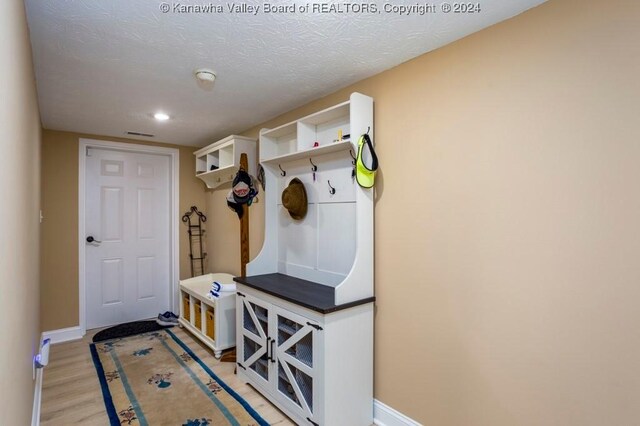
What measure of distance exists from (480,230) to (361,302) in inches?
32.6

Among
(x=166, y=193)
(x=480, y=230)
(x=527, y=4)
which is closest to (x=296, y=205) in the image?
(x=480, y=230)

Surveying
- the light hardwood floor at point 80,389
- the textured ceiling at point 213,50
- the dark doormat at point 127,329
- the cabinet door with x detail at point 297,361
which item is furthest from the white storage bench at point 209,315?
the textured ceiling at point 213,50

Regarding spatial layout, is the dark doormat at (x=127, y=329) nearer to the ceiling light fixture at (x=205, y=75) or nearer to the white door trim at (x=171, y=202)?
the white door trim at (x=171, y=202)

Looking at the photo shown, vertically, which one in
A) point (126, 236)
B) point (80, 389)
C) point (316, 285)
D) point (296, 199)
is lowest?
point (80, 389)

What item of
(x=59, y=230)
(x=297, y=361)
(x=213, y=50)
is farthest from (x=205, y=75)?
(x=59, y=230)

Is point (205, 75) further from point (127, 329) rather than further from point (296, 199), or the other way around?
point (127, 329)

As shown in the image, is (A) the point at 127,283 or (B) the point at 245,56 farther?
(A) the point at 127,283

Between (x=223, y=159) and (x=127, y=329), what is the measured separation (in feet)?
7.34

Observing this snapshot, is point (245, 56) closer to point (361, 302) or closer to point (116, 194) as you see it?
point (361, 302)

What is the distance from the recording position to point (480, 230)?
1.70m

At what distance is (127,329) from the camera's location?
151 inches

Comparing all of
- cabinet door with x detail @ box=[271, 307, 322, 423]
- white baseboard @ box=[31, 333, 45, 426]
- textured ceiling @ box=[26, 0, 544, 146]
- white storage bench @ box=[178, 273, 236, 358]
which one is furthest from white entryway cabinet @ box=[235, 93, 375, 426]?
white baseboard @ box=[31, 333, 45, 426]

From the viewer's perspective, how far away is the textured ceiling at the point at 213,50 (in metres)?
1.56

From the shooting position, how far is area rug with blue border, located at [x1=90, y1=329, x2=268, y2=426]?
2.24m
